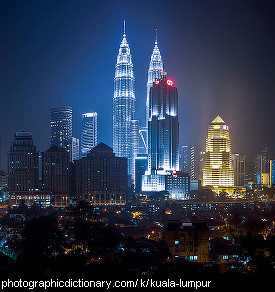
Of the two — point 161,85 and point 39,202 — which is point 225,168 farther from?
point 39,202

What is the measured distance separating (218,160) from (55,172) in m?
21.4

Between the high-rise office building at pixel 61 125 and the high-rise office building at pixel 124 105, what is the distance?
8.16 metres

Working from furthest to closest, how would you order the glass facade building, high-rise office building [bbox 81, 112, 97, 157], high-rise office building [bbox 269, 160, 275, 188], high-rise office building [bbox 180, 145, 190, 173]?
1. high-rise office building [bbox 180, 145, 190, 173]
2. high-rise office building [bbox 81, 112, 97, 157]
3. the glass facade building
4. high-rise office building [bbox 269, 160, 275, 188]

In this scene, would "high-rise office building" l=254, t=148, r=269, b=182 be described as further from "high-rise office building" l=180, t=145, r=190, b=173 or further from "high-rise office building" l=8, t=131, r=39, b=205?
"high-rise office building" l=8, t=131, r=39, b=205

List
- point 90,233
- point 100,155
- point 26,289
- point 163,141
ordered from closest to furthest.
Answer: point 26,289
point 90,233
point 100,155
point 163,141

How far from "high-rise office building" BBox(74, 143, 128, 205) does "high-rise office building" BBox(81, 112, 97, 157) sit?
2969cm

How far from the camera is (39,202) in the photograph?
151 feet

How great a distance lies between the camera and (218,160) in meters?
59.3

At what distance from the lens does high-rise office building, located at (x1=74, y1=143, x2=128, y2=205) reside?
47875 millimetres

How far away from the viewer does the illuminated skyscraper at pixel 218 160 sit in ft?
194

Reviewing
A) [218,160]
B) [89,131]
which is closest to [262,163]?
[218,160]

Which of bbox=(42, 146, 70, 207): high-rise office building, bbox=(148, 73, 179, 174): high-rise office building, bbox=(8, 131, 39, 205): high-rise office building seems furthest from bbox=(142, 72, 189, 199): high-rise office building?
bbox=(8, 131, 39, 205): high-rise office building

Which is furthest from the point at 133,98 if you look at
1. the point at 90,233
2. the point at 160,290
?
the point at 160,290

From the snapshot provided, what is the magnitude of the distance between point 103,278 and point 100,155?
127ft
